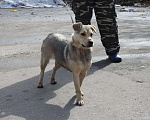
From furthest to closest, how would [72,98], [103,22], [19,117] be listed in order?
[103,22] → [72,98] → [19,117]

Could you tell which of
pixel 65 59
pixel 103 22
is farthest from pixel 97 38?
pixel 65 59

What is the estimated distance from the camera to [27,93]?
4.57 meters

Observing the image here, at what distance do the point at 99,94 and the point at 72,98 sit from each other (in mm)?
422

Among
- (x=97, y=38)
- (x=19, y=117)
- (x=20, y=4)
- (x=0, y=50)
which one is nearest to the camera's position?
(x=19, y=117)

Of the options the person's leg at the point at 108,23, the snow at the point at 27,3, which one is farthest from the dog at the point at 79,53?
the snow at the point at 27,3

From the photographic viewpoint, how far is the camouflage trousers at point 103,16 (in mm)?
5984

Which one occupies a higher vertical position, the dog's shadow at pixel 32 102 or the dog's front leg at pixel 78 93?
the dog's front leg at pixel 78 93

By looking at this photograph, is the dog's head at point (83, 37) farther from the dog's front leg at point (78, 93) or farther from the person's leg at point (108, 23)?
the person's leg at point (108, 23)

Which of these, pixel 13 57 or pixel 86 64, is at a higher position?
pixel 86 64

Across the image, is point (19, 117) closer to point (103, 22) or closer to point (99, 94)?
point (99, 94)

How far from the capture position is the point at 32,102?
418 centimetres

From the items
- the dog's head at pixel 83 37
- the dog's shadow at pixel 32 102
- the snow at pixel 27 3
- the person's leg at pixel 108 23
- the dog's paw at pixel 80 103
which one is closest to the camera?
the dog's shadow at pixel 32 102

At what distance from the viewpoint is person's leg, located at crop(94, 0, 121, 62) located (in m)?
6.18

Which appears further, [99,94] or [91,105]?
[99,94]
